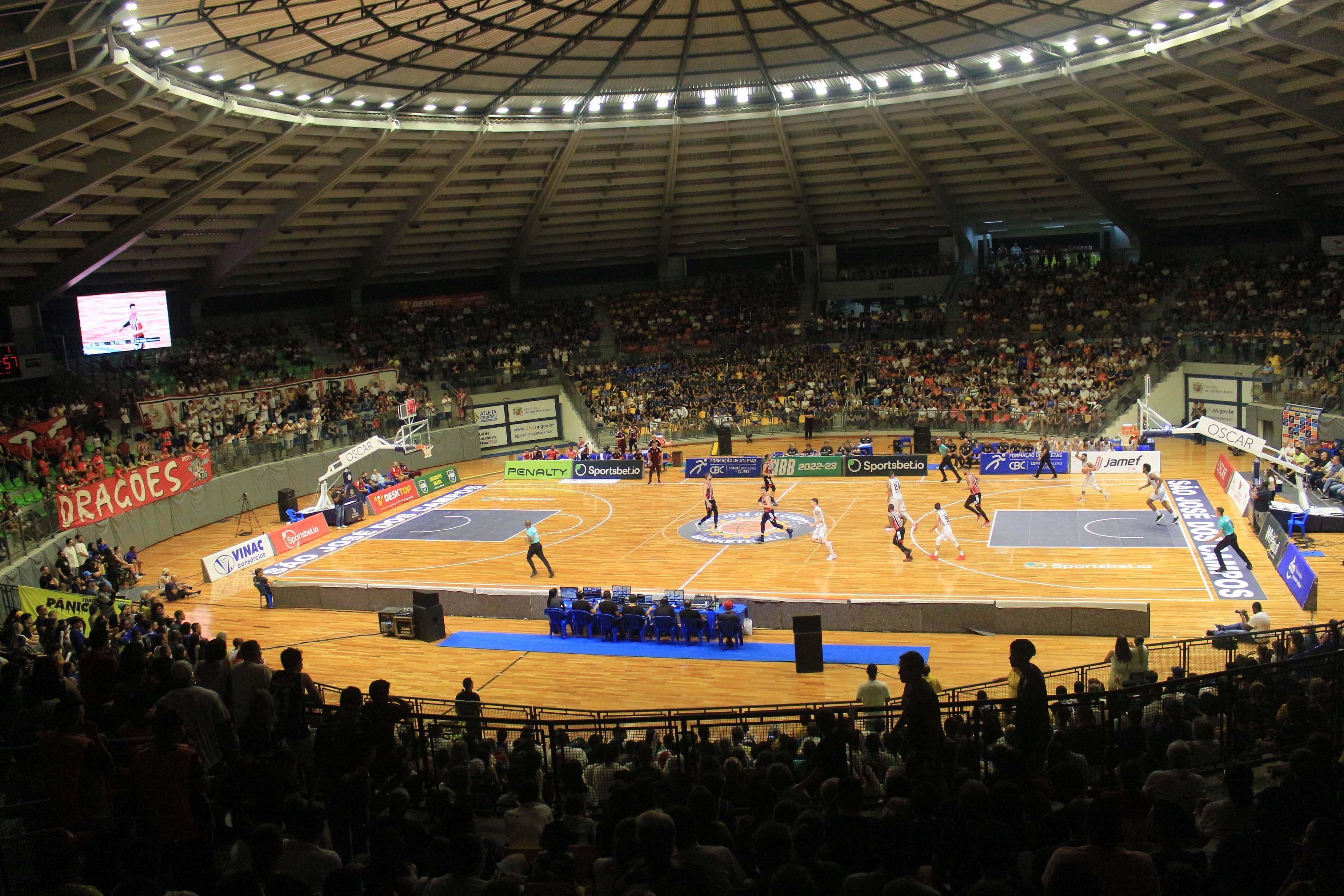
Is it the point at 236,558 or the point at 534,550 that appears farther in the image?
the point at 236,558

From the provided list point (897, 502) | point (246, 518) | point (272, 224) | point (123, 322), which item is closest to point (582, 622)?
point (897, 502)

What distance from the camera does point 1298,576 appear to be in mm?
21391

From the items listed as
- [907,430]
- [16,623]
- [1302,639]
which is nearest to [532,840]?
[1302,639]

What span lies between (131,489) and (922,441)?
28274 millimetres

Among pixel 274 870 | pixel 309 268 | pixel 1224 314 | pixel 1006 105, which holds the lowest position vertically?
pixel 274 870

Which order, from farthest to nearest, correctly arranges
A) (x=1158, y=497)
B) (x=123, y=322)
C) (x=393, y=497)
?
(x=123, y=322)
(x=393, y=497)
(x=1158, y=497)

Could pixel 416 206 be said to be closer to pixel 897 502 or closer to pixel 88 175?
pixel 88 175

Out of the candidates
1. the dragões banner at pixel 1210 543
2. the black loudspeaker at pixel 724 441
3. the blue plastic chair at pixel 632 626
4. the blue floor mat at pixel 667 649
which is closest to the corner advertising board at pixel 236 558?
the blue floor mat at pixel 667 649

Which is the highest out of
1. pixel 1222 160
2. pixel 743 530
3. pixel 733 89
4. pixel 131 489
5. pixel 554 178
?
pixel 733 89

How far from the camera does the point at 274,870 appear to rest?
5910 mm

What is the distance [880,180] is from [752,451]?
14.5m

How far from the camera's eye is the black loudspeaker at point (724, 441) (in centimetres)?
4488

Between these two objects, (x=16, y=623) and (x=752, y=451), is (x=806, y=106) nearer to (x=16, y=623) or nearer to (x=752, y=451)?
(x=752, y=451)

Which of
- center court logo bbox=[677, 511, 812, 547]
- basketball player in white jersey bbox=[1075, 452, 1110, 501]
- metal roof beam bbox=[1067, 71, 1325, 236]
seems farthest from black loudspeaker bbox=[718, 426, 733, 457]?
metal roof beam bbox=[1067, 71, 1325, 236]
